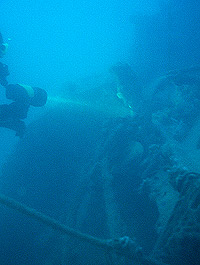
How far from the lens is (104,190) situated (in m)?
4.41

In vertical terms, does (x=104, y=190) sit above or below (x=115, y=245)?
below

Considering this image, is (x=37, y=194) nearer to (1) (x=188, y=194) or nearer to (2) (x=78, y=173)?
(2) (x=78, y=173)

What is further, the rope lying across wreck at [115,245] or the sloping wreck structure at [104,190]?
the sloping wreck structure at [104,190]

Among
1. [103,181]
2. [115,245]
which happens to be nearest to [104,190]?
[103,181]

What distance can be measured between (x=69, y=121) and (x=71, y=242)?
3901 millimetres

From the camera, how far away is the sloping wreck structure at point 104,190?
2.86 m

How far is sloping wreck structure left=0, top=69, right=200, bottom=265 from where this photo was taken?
286 centimetres

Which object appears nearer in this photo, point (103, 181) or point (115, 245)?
point (115, 245)

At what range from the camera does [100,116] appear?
7102 mm

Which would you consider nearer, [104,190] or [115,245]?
[115,245]

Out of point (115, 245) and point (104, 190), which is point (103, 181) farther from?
point (115, 245)

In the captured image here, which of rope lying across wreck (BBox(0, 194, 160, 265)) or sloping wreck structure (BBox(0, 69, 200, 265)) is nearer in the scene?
rope lying across wreck (BBox(0, 194, 160, 265))

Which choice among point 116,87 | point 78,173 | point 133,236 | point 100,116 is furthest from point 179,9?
point 133,236

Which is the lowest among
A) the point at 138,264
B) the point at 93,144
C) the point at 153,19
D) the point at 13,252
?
the point at 13,252
